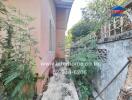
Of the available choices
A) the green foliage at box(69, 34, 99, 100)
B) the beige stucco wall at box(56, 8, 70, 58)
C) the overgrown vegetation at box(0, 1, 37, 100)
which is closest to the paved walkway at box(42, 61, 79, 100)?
the green foliage at box(69, 34, 99, 100)

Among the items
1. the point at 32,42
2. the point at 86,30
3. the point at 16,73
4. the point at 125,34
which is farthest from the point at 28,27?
the point at 86,30

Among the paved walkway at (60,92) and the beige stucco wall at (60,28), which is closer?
the paved walkway at (60,92)

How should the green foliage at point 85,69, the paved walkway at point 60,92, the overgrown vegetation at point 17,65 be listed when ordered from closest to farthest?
the overgrown vegetation at point 17,65
the paved walkway at point 60,92
the green foliage at point 85,69

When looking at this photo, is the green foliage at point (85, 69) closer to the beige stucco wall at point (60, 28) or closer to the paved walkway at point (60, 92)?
the paved walkway at point (60, 92)

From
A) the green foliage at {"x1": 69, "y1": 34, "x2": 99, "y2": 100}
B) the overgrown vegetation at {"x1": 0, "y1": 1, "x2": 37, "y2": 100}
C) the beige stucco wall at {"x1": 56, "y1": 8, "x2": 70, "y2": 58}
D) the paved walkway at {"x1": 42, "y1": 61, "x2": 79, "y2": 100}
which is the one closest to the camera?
the overgrown vegetation at {"x1": 0, "y1": 1, "x2": 37, "y2": 100}

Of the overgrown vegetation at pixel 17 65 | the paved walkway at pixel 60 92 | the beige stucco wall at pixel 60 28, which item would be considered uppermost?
the beige stucco wall at pixel 60 28

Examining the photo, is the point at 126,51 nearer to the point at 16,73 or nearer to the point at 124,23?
the point at 124,23

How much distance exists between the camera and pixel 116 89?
14.7ft

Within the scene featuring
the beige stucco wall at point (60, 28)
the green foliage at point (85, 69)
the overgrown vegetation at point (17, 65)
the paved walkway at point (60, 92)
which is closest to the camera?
the overgrown vegetation at point (17, 65)

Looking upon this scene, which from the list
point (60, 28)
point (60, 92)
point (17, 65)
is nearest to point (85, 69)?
point (60, 92)

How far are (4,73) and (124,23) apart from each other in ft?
10.8

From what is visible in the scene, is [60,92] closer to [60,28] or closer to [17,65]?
[17,65]

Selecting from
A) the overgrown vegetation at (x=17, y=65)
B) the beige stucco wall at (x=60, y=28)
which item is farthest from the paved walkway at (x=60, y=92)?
the beige stucco wall at (x=60, y=28)

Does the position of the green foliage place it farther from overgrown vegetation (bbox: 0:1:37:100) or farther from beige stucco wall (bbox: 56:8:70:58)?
beige stucco wall (bbox: 56:8:70:58)
